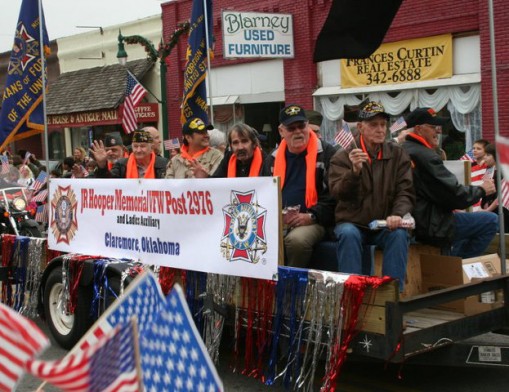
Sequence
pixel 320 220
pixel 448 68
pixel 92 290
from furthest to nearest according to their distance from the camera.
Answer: pixel 448 68 < pixel 92 290 < pixel 320 220

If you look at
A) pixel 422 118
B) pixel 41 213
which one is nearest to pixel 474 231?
pixel 422 118

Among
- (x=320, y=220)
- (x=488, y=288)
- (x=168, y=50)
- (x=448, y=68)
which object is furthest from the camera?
(x=168, y=50)

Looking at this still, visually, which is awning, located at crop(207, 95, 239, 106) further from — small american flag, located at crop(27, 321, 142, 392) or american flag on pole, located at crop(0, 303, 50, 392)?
small american flag, located at crop(27, 321, 142, 392)

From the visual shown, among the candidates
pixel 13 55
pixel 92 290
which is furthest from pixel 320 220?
pixel 13 55

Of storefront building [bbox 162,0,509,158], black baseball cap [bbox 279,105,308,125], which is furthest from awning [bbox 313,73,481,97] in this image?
black baseball cap [bbox 279,105,308,125]

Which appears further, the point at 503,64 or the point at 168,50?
the point at 168,50

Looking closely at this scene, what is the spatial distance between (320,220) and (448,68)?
11467 millimetres

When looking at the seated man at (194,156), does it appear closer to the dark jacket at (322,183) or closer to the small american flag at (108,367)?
the dark jacket at (322,183)

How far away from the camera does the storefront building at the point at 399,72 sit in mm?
15852

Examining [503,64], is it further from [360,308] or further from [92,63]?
[92,63]

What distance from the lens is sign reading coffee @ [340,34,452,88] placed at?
1645 centimetres

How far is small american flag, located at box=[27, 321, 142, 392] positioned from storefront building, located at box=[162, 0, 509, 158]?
36.4ft

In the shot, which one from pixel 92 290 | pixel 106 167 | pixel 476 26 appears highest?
pixel 476 26

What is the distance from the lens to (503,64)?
50.5 feet
